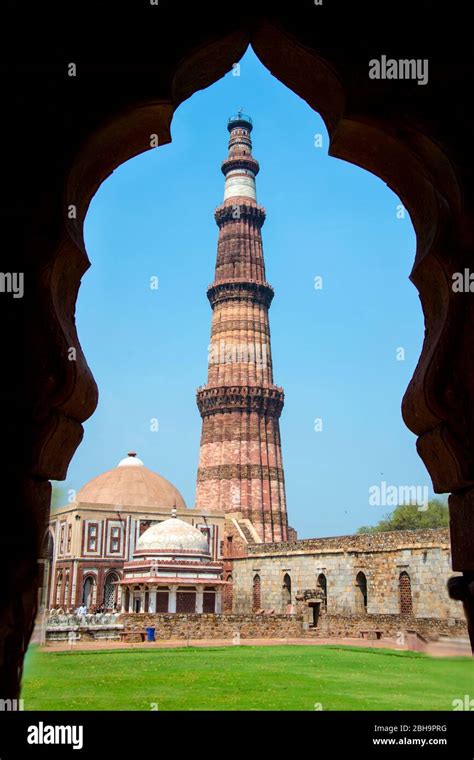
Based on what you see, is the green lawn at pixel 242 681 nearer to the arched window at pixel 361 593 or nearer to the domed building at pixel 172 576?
the domed building at pixel 172 576

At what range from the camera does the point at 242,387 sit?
38.1m

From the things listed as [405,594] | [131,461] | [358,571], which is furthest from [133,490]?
[405,594]

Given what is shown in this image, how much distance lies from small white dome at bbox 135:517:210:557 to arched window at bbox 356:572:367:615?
5758 millimetres

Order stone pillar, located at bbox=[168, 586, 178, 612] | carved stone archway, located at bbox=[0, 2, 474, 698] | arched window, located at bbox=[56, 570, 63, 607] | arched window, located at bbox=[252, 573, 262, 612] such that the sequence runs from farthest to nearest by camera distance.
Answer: arched window, located at bbox=[56, 570, 63, 607] < arched window, located at bbox=[252, 573, 262, 612] < stone pillar, located at bbox=[168, 586, 178, 612] < carved stone archway, located at bbox=[0, 2, 474, 698]

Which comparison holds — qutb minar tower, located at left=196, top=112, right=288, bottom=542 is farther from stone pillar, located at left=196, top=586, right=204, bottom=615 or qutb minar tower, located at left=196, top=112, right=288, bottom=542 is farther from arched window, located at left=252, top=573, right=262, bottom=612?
stone pillar, located at left=196, top=586, right=204, bottom=615

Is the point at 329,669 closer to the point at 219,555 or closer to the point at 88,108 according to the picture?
the point at 88,108

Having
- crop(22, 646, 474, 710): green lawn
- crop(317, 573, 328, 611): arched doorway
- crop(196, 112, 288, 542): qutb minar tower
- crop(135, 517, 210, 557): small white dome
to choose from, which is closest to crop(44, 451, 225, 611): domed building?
crop(196, 112, 288, 542): qutb minar tower

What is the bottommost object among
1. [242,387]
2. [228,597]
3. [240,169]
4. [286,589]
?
[228,597]

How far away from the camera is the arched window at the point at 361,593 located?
2788 cm

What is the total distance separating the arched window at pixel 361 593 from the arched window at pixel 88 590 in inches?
516

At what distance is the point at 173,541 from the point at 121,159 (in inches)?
1017

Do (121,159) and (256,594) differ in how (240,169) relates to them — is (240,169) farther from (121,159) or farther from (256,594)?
(121,159)

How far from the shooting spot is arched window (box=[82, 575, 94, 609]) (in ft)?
113

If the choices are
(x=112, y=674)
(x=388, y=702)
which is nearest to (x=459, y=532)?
(x=388, y=702)
